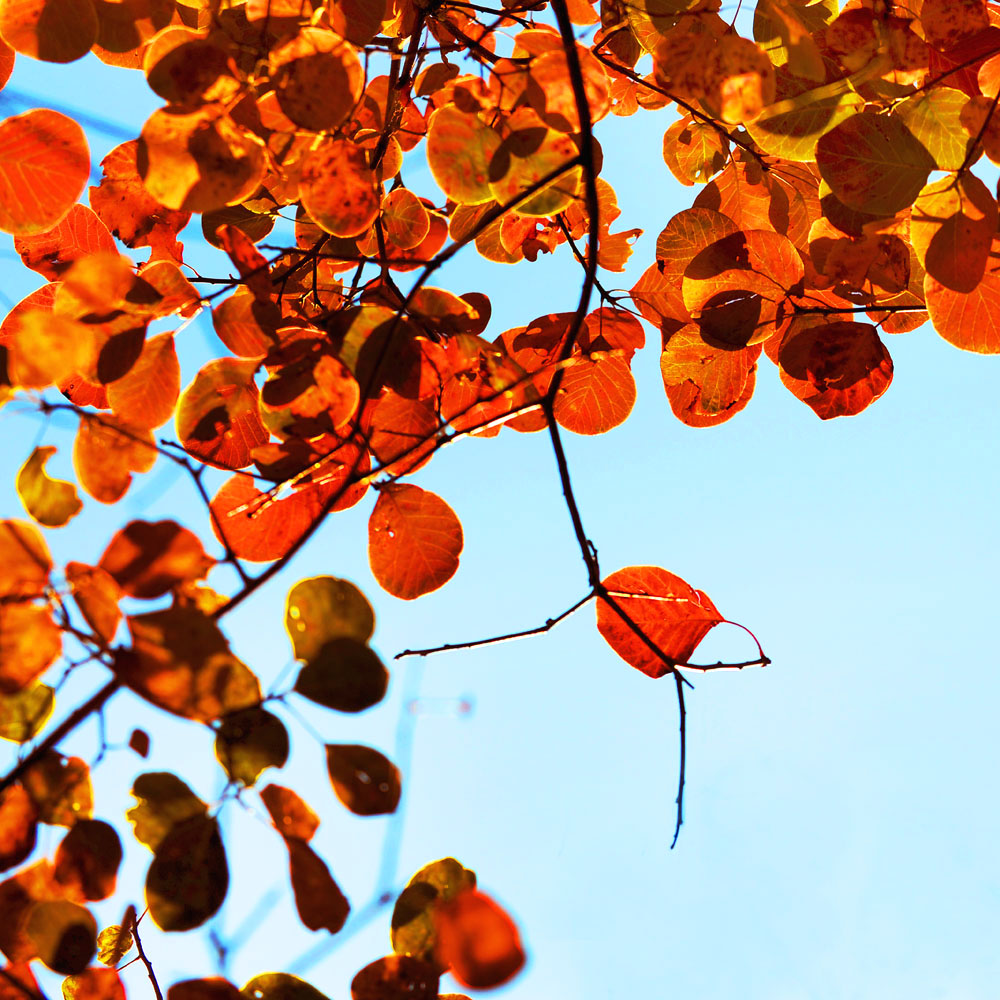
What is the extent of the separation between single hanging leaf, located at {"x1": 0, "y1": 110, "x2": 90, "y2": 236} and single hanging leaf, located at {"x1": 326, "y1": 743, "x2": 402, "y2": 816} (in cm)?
65

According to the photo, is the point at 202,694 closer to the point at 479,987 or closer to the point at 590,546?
the point at 479,987

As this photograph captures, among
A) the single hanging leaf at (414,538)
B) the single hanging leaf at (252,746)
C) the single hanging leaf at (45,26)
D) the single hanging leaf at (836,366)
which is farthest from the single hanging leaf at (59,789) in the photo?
the single hanging leaf at (836,366)

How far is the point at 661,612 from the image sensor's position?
1.01 m

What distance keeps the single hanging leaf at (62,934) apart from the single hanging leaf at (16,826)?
60 mm

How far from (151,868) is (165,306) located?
0.56 m

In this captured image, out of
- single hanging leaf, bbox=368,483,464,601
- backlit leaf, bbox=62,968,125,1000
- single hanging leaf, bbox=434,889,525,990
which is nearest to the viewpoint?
single hanging leaf, bbox=434,889,525,990

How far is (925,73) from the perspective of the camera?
0.86 meters

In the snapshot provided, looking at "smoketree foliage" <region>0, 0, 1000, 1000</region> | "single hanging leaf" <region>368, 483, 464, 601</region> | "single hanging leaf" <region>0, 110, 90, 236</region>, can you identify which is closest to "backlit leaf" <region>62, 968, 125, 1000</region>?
"smoketree foliage" <region>0, 0, 1000, 1000</region>

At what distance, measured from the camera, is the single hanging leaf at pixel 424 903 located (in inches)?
26.2

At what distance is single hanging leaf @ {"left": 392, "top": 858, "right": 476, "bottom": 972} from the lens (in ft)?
2.18

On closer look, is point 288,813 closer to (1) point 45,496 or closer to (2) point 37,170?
(1) point 45,496

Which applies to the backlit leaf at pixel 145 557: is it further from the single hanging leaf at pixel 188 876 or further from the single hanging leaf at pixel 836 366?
the single hanging leaf at pixel 836 366

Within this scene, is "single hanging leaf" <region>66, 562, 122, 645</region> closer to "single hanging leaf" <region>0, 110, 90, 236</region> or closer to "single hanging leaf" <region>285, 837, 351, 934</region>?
"single hanging leaf" <region>285, 837, 351, 934</region>

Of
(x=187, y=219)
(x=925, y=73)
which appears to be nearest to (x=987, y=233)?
(x=925, y=73)
